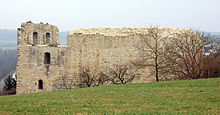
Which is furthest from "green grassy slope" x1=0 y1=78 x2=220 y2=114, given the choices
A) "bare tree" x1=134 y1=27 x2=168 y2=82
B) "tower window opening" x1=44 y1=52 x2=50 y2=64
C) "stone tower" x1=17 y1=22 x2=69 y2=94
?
"tower window opening" x1=44 y1=52 x2=50 y2=64

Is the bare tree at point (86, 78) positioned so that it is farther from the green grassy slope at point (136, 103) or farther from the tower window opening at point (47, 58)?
the green grassy slope at point (136, 103)

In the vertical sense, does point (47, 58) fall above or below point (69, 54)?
below

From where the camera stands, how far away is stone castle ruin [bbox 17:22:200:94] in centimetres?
2425

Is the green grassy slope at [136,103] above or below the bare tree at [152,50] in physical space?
below

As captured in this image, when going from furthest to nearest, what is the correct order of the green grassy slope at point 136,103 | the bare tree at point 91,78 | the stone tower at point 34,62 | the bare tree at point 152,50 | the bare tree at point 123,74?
the stone tower at point 34,62
the bare tree at point 91,78
the bare tree at point 123,74
the bare tree at point 152,50
the green grassy slope at point 136,103

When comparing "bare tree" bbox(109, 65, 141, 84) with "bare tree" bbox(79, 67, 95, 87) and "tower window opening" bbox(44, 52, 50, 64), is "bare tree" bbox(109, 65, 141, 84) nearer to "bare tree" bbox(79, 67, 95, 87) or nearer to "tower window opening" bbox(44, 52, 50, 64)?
"bare tree" bbox(79, 67, 95, 87)

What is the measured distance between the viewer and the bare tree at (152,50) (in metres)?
23.5

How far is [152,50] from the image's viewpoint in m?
23.8

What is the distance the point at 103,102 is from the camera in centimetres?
1355

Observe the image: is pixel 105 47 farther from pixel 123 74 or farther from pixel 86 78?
pixel 86 78

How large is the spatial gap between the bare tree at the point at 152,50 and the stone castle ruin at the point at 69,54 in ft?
1.13

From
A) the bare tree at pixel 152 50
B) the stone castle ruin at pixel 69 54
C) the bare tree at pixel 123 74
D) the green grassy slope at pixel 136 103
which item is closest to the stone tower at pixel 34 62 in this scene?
the stone castle ruin at pixel 69 54

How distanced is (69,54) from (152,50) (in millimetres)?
5528

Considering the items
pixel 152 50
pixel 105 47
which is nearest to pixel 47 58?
pixel 105 47
